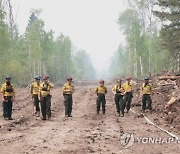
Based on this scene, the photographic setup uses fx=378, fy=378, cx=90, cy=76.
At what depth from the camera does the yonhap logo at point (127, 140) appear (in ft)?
32.6

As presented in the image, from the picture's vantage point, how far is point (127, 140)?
10602 mm

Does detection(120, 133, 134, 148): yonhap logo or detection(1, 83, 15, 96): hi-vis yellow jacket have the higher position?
detection(1, 83, 15, 96): hi-vis yellow jacket

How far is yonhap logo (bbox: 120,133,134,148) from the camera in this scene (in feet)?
32.6

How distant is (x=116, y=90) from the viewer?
58.8ft

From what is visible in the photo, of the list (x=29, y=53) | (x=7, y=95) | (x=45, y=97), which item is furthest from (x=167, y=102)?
(x=29, y=53)

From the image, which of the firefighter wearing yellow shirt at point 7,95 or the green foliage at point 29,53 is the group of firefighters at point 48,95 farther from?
the green foliage at point 29,53

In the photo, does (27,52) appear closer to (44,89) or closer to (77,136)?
(44,89)

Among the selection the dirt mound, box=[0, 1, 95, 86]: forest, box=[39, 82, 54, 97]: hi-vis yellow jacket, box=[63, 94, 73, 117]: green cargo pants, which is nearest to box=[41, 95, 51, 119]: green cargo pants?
box=[39, 82, 54, 97]: hi-vis yellow jacket

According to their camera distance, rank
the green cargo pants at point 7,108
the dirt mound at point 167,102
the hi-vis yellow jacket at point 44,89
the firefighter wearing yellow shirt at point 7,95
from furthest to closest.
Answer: the hi-vis yellow jacket at point 44,89, the firefighter wearing yellow shirt at point 7,95, the green cargo pants at point 7,108, the dirt mound at point 167,102

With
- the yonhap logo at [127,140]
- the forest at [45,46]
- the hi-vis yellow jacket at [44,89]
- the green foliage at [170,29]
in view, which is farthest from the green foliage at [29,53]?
the yonhap logo at [127,140]

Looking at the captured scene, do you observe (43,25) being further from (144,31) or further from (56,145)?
(56,145)

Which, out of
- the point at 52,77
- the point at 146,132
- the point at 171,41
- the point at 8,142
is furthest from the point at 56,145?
the point at 52,77

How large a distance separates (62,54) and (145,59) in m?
26.3

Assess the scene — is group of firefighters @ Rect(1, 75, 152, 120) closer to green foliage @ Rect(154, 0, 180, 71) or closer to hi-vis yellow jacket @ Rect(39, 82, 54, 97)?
hi-vis yellow jacket @ Rect(39, 82, 54, 97)
